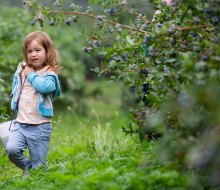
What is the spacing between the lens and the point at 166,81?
13.2ft

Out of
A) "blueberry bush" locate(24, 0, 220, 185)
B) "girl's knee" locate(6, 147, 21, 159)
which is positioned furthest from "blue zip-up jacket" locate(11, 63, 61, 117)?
"blueberry bush" locate(24, 0, 220, 185)

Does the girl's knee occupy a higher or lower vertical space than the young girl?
lower

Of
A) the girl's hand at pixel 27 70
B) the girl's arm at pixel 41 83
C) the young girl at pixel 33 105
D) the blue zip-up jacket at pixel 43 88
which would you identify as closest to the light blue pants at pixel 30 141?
the young girl at pixel 33 105

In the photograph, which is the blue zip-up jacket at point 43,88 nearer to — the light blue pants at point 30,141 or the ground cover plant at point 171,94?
the light blue pants at point 30,141

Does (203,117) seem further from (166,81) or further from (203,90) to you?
(166,81)

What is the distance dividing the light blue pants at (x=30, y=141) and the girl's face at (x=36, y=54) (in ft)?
1.76

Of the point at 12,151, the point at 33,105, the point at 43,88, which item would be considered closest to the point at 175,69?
the point at 43,88

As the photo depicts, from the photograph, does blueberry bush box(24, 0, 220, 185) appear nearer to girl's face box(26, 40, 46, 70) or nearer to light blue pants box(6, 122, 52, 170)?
girl's face box(26, 40, 46, 70)

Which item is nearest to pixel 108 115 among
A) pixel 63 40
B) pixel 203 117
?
pixel 63 40

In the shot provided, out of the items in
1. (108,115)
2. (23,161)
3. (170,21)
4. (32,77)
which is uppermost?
(170,21)

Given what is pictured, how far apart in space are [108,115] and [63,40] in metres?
2.00

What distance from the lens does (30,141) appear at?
5.45m

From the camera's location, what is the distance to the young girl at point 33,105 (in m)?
5.39

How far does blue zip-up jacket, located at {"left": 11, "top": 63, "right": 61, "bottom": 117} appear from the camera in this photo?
535cm
